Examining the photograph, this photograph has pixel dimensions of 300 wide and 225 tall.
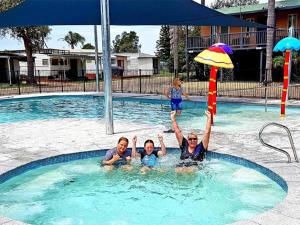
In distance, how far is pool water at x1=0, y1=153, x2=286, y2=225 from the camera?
17.2ft

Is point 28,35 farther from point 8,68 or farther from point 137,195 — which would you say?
point 137,195

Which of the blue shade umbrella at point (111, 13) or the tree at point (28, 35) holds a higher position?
the tree at point (28, 35)

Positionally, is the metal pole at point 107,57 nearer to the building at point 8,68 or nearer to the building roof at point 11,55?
the building roof at point 11,55

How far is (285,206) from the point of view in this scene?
434 cm

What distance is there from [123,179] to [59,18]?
5668mm

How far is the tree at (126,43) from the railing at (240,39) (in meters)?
56.7

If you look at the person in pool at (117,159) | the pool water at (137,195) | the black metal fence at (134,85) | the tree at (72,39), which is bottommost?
the pool water at (137,195)

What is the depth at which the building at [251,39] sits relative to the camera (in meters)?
26.1

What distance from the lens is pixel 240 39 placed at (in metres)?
26.3

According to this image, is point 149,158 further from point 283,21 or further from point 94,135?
point 283,21

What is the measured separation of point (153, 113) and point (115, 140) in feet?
18.9

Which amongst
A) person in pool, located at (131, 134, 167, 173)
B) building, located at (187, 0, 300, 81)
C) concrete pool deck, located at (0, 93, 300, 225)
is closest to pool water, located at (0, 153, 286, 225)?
person in pool, located at (131, 134, 167, 173)

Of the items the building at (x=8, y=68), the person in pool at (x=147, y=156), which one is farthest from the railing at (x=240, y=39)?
the person in pool at (x=147, y=156)

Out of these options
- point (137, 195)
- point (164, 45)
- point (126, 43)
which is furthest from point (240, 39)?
point (126, 43)
